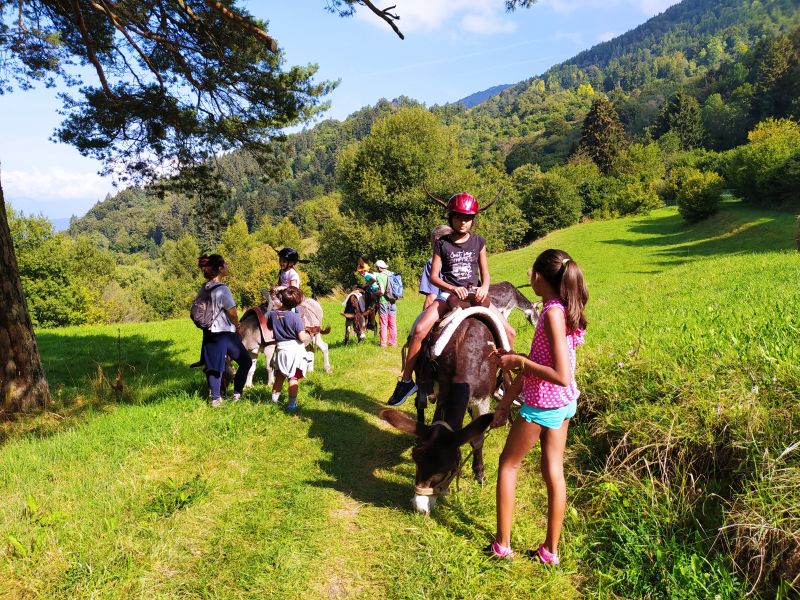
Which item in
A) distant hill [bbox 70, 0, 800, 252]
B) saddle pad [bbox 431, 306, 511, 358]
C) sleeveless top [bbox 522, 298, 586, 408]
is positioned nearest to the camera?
sleeveless top [bbox 522, 298, 586, 408]

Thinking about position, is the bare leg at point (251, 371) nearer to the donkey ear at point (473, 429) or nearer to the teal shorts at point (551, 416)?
the donkey ear at point (473, 429)

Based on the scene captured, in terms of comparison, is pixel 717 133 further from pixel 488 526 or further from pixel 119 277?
pixel 119 277

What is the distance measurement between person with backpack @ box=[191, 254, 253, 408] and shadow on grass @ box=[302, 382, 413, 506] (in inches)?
54.4

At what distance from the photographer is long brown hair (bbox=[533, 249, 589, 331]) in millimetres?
2818

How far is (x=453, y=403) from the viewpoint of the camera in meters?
3.66

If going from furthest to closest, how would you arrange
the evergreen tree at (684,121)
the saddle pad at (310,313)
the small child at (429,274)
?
the evergreen tree at (684,121) < the saddle pad at (310,313) < the small child at (429,274)

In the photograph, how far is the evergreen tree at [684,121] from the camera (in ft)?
249

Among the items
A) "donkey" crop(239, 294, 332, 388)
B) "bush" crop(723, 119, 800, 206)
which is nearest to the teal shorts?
"donkey" crop(239, 294, 332, 388)

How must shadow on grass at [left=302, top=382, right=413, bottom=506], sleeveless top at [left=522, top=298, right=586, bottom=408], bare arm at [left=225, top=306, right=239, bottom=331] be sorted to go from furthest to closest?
bare arm at [left=225, top=306, right=239, bottom=331]
shadow on grass at [left=302, top=382, right=413, bottom=506]
sleeveless top at [left=522, top=298, right=586, bottom=408]

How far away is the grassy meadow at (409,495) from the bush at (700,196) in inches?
1452

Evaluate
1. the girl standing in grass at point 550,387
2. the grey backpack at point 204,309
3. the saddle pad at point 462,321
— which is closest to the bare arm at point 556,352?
the girl standing in grass at point 550,387

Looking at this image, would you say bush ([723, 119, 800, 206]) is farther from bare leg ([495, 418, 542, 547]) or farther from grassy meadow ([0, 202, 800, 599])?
bare leg ([495, 418, 542, 547])

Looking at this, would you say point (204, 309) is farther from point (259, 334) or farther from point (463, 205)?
point (463, 205)

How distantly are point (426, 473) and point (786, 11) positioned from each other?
19.0 meters
